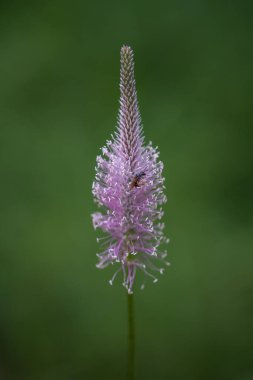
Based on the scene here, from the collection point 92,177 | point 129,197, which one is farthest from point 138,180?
point 92,177

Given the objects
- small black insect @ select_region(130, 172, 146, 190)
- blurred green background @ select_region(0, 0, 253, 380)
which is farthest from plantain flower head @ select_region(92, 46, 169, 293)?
blurred green background @ select_region(0, 0, 253, 380)

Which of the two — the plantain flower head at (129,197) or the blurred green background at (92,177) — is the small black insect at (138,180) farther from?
the blurred green background at (92,177)

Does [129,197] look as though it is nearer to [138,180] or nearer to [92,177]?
[138,180]

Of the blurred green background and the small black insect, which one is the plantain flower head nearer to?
the small black insect

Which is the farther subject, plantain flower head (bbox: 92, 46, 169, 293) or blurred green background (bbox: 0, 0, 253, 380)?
blurred green background (bbox: 0, 0, 253, 380)
